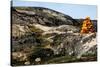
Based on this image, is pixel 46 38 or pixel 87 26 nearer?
pixel 46 38

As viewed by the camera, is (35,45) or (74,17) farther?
(74,17)

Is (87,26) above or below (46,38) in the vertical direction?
above

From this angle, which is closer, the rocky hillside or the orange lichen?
the rocky hillside

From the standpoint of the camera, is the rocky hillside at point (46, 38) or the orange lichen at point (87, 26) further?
the orange lichen at point (87, 26)

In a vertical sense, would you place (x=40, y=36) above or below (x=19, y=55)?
above
